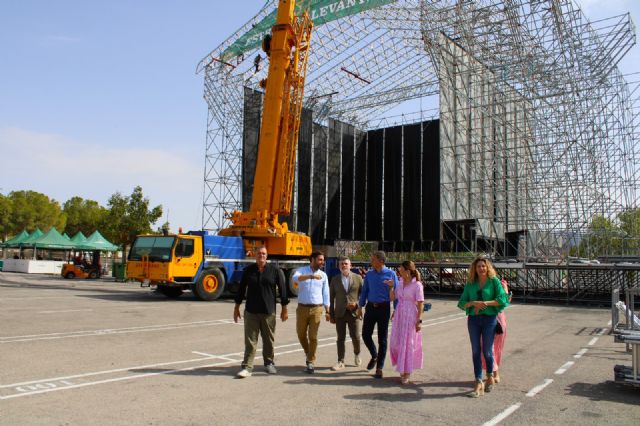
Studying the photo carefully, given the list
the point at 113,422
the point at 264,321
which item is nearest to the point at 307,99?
the point at 264,321

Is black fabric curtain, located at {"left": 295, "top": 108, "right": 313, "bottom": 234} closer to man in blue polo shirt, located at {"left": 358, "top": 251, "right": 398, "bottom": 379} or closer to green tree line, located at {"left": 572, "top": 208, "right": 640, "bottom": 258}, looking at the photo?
green tree line, located at {"left": 572, "top": 208, "right": 640, "bottom": 258}

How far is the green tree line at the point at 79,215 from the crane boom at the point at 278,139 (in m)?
17.7

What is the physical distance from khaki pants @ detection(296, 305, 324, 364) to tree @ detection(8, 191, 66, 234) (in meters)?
64.8

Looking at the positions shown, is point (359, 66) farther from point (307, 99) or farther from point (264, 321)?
point (264, 321)

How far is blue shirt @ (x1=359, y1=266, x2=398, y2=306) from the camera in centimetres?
679

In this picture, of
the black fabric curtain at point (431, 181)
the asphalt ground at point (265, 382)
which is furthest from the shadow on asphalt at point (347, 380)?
the black fabric curtain at point (431, 181)

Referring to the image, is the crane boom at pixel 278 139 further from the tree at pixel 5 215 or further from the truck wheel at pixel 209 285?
the tree at pixel 5 215

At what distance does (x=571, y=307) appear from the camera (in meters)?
19.6

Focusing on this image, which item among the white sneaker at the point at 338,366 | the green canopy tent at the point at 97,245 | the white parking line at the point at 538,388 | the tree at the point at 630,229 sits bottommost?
→ the white parking line at the point at 538,388

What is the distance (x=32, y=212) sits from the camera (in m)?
63.7

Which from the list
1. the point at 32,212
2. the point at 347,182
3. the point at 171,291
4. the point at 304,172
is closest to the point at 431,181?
the point at 347,182

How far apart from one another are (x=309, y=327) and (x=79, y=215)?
3003 inches

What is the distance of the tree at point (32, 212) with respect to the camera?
63.1m

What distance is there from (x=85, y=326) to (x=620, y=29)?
24180 mm
